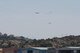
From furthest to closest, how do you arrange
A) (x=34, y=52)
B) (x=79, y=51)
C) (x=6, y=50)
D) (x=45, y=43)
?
(x=45, y=43) → (x=6, y=50) → (x=34, y=52) → (x=79, y=51)

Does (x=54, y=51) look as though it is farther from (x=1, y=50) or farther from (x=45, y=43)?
(x=45, y=43)

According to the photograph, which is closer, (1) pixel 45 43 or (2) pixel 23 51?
(2) pixel 23 51

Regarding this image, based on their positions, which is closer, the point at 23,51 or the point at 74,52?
the point at 74,52

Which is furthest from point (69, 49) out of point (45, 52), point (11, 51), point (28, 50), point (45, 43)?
point (45, 43)

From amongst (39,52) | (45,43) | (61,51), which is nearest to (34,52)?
(39,52)

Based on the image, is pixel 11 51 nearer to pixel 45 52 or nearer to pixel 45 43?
pixel 45 52

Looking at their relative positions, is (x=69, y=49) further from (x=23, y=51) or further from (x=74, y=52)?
(x=23, y=51)

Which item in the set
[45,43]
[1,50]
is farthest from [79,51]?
[45,43]

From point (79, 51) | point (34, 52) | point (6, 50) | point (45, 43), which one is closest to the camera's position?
point (79, 51)
